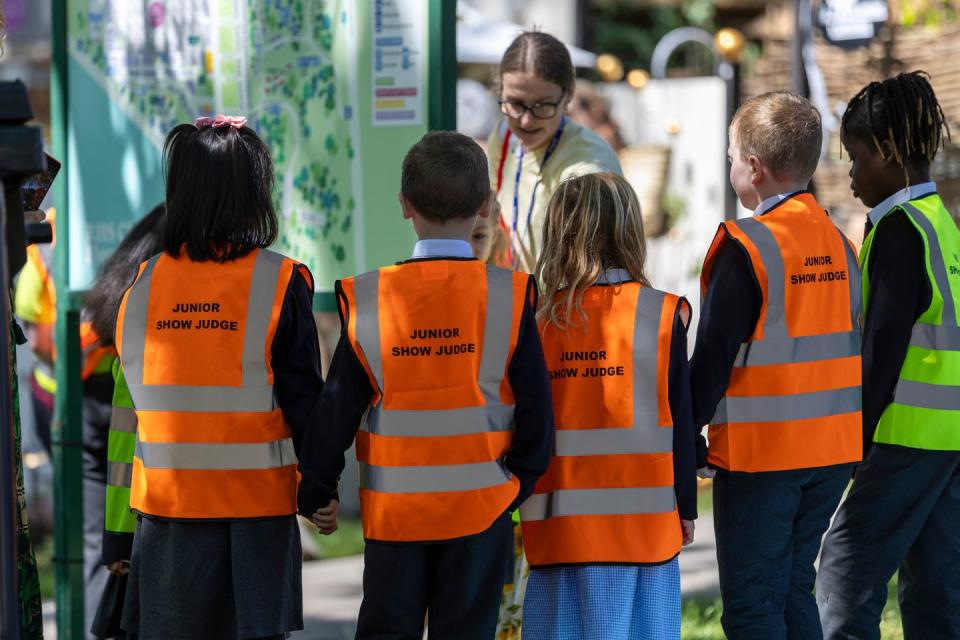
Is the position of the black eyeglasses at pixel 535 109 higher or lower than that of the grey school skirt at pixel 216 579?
higher

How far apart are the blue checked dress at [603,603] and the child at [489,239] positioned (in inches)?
43.3

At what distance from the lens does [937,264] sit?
3.65 metres

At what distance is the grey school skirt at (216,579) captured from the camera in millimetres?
3277

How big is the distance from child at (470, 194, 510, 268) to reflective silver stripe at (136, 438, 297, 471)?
107 cm

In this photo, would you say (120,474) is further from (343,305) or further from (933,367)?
(933,367)

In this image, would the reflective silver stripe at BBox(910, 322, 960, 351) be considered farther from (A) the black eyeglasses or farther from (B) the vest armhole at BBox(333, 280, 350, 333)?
(B) the vest armhole at BBox(333, 280, 350, 333)

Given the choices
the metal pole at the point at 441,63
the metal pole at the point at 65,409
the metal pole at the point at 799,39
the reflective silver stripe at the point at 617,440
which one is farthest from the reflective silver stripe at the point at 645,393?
the metal pole at the point at 799,39

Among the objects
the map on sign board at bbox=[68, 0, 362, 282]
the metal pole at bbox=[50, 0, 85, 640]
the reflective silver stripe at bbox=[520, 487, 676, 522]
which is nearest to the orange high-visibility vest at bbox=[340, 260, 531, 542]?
the reflective silver stripe at bbox=[520, 487, 676, 522]

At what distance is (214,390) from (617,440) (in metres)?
1.04

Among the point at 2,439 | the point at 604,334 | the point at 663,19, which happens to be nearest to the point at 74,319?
the point at 604,334

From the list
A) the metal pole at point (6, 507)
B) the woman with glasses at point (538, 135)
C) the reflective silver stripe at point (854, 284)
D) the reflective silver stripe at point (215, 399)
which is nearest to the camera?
the metal pole at point (6, 507)

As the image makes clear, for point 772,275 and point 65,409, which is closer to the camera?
point 772,275

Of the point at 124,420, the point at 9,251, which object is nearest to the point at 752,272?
the point at 124,420

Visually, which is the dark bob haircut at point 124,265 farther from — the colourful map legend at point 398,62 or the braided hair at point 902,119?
the braided hair at point 902,119
